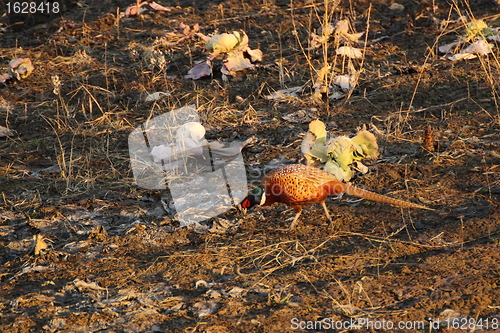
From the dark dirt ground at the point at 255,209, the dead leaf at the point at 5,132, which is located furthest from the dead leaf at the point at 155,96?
the dead leaf at the point at 5,132

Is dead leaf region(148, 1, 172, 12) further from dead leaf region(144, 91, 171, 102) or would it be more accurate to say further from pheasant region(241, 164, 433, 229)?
pheasant region(241, 164, 433, 229)

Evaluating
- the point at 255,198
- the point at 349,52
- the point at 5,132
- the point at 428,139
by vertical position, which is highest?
the point at 349,52

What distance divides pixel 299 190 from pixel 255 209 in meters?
0.50

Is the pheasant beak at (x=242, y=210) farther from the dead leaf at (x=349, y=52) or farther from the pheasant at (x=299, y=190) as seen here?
the dead leaf at (x=349, y=52)

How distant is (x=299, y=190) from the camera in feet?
11.3

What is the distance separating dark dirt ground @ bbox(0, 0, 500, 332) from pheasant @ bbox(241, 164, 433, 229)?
0.15 m

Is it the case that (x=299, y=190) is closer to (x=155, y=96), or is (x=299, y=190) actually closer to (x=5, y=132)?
(x=155, y=96)

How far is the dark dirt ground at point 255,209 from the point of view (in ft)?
9.30

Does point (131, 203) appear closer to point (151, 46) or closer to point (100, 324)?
point (100, 324)

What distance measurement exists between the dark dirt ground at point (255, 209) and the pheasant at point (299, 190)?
0.48 ft

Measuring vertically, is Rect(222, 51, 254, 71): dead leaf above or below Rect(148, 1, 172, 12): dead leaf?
below

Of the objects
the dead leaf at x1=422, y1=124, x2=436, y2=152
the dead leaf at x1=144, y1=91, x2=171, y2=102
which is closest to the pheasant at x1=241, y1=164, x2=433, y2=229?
the dead leaf at x1=422, y1=124, x2=436, y2=152

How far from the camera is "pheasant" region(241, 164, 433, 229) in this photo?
3.46 m

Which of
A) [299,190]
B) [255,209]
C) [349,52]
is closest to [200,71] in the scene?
[349,52]
